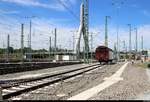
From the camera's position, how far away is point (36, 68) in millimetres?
44125

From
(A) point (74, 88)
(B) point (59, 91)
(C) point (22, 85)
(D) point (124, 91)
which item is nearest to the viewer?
(B) point (59, 91)

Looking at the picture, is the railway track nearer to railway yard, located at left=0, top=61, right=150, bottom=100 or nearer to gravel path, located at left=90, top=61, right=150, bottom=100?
railway yard, located at left=0, top=61, right=150, bottom=100

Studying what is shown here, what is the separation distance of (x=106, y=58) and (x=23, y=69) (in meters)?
35.1

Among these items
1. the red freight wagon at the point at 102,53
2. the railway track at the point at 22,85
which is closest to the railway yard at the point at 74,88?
the railway track at the point at 22,85

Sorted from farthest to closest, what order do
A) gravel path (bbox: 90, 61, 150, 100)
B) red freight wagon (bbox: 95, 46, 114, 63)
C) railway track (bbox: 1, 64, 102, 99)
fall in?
red freight wagon (bbox: 95, 46, 114, 63) < railway track (bbox: 1, 64, 102, 99) < gravel path (bbox: 90, 61, 150, 100)

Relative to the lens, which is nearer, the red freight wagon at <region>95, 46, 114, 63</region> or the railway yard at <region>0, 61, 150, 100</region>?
the railway yard at <region>0, 61, 150, 100</region>

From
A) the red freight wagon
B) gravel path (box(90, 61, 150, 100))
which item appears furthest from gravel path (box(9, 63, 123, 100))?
the red freight wagon

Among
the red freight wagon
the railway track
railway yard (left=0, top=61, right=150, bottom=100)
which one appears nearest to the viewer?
railway yard (left=0, top=61, right=150, bottom=100)

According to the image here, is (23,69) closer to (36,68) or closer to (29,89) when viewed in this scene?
(36,68)

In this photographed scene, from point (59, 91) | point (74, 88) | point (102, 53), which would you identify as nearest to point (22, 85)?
point (74, 88)

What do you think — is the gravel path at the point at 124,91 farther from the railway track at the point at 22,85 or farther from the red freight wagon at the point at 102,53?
the red freight wagon at the point at 102,53

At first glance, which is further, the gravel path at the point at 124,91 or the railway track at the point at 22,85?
the railway track at the point at 22,85

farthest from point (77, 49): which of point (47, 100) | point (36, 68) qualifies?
point (47, 100)

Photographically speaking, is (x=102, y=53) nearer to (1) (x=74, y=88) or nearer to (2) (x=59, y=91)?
(1) (x=74, y=88)
